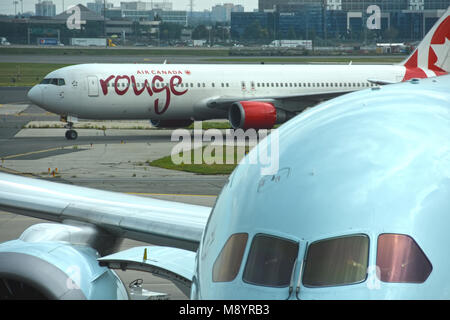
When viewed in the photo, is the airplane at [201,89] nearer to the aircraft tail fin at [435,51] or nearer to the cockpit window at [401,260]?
the aircraft tail fin at [435,51]

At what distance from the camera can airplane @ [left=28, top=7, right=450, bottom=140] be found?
36094 mm

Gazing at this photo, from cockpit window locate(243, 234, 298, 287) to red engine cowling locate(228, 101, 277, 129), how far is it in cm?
3084

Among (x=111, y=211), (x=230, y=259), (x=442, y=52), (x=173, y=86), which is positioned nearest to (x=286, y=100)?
(x=173, y=86)

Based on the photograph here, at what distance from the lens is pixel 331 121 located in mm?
6188

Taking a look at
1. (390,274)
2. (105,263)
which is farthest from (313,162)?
(105,263)

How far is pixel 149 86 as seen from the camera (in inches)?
1439

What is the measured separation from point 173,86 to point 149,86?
4.14 ft

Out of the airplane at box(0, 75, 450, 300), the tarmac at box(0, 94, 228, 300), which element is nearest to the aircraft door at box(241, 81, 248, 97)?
the tarmac at box(0, 94, 228, 300)

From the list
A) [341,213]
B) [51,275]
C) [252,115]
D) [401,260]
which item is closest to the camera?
[401,260]

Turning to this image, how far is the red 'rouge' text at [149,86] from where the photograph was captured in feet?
118

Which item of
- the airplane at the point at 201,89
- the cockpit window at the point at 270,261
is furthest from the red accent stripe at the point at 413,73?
the cockpit window at the point at 270,261

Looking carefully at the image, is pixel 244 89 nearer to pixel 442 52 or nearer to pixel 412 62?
pixel 412 62

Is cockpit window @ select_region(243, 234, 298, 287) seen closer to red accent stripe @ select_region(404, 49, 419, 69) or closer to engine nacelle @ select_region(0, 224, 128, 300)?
engine nacelle @ select_region(0, 224, 128, 300)

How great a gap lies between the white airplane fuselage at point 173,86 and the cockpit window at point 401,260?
32.0 m
